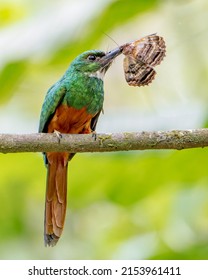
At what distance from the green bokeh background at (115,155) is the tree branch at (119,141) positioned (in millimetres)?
349

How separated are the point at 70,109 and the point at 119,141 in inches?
31.3

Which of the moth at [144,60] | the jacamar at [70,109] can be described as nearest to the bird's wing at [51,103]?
the jacamar at [70,109]

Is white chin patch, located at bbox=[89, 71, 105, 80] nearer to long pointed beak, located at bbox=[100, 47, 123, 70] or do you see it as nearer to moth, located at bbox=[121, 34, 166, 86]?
long pointed beak, located at bbox=[100, 47, 123, 70]

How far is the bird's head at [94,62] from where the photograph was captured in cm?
344

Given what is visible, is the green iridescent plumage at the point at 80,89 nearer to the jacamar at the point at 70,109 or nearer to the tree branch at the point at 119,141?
the jacamar at the point at 70,109

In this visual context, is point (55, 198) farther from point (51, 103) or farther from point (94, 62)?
point (94, 62)

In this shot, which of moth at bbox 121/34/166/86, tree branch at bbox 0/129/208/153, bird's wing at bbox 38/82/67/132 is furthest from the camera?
bird's wing at bbox 38/82/67/132

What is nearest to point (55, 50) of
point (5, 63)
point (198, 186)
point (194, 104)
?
point (5, 63)

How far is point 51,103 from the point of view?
3.43 m

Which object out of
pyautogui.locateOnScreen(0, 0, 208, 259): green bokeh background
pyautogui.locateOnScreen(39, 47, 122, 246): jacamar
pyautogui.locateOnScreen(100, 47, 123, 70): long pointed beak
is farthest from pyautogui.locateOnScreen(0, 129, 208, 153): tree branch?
pyautogui.locateOnScreen(100, 47, 123, 70): long pointed beak

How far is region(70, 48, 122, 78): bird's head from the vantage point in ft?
11.3

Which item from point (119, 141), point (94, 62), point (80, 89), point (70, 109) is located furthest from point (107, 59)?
point (119, 141)

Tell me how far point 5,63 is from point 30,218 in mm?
1542

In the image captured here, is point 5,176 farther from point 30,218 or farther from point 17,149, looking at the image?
point 17,149
